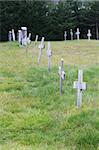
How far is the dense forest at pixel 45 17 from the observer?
3784cm

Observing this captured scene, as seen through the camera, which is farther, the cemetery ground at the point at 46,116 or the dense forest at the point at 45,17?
the dense forest at the point at 45,17

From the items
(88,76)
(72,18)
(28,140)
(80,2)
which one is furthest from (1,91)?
(80,2)

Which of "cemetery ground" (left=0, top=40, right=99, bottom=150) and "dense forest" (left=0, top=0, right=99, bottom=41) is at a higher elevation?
"dense forest" (left=0, top=0, right=99, bottom=41)

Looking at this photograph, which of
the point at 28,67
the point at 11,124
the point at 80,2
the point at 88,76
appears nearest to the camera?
the point at 11,124

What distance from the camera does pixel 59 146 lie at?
19.9 ft

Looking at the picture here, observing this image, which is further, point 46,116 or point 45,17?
point 45,17

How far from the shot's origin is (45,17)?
38906 millimetres

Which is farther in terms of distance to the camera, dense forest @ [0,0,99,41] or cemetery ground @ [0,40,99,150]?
dense forest @ [0,0,99,41]

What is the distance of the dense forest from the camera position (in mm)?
37844

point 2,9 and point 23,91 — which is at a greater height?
point 2,9

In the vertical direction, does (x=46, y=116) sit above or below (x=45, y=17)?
below

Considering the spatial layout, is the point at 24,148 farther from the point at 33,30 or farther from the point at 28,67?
the point at 33,30

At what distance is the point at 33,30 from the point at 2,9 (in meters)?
3.25

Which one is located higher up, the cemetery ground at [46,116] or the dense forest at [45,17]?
the dense forest at [45,17]
